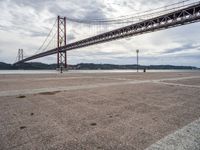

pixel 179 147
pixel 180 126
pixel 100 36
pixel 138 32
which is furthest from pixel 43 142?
pixel 100 36

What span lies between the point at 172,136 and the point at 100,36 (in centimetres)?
3796

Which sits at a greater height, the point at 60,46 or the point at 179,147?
the point at 60,46

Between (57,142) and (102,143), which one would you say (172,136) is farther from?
(57,142)

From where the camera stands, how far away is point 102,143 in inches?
103

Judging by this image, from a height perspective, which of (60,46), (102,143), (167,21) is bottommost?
(102,143)

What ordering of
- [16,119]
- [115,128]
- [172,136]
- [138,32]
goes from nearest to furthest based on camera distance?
[172,136], [115,128], [16,119], [138,32]

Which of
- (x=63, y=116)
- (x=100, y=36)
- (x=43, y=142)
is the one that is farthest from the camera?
(x=100, y=36)

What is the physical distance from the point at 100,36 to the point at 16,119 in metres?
37.2

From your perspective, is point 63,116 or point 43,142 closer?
point 43,142

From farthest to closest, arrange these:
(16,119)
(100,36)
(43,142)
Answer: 1. (100,36)
2. (16,119)
3. (43,142)

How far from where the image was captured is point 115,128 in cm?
324

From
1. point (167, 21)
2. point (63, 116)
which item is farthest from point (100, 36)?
point (63, 116)

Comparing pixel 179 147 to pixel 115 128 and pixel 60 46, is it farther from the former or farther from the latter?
pixel 60 46

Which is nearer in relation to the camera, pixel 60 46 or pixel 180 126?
pixel 180 126
